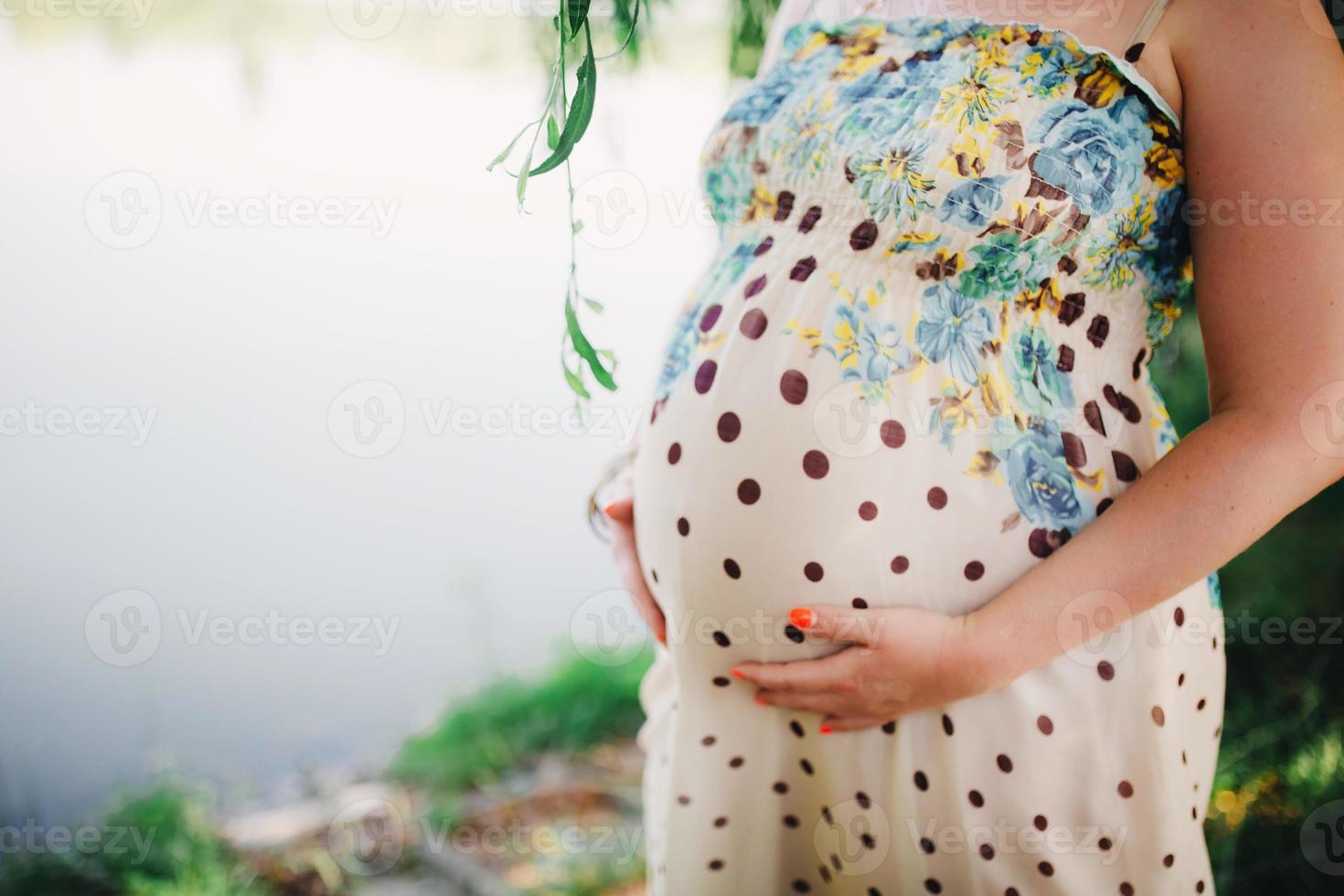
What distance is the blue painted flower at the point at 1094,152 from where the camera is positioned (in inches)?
27.8

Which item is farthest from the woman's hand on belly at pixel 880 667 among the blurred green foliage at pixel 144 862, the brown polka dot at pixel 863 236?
the blurred green foliage at pixel 144 862

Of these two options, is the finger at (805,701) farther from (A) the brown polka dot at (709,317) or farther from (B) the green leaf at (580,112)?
(B) the green leaf at (580,112)

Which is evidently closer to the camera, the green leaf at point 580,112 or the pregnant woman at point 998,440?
the pregnant woman at point 998,440

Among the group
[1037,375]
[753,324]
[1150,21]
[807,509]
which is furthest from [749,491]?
[1150,21]

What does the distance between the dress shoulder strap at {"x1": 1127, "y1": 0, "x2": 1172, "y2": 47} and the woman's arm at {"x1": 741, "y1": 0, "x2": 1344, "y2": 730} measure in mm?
17

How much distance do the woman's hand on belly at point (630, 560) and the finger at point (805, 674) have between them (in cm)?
16

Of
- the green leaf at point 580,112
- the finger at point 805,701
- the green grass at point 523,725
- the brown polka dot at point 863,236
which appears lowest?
the green grass at point 523,725

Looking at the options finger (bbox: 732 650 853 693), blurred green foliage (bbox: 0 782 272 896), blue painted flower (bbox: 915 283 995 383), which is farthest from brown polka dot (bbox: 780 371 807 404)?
blurred green foliage (bbox: 0 782 272 896)

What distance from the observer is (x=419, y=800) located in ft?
6.61

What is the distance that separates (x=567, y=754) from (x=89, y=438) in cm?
141

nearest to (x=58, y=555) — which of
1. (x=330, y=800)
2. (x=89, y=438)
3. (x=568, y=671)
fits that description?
(x=89, y=438)

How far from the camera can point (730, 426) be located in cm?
80

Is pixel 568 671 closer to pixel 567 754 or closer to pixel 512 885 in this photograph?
pixel 567 754

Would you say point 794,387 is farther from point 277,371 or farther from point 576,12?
point 277,371
